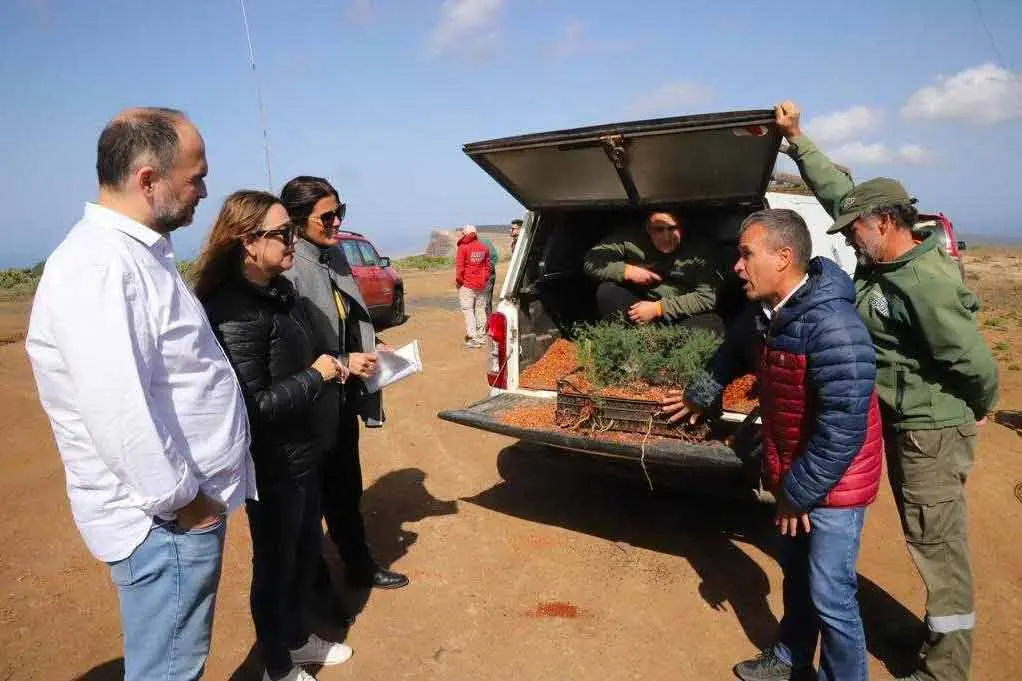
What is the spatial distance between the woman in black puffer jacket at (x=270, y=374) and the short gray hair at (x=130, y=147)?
0.70 m

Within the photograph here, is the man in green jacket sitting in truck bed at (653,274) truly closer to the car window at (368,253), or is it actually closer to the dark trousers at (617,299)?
the dark trousers at (617,299)

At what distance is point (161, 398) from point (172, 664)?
0.79 metres

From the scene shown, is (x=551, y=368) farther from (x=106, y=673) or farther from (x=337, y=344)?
(x=106, y=673)

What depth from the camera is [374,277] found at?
40.5 feet

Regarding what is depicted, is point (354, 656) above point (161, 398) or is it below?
below

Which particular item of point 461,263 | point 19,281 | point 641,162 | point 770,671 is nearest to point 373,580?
point 770,671

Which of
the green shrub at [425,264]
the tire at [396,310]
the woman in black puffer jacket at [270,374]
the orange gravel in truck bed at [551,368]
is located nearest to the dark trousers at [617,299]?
the orange gravel in truck bed at [551,368]

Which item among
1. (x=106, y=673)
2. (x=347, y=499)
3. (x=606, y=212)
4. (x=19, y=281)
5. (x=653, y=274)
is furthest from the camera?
(x=19, y=281)

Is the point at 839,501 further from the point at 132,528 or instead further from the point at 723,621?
the point at 132,528

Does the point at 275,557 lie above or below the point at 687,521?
above

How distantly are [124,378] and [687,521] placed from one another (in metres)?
3.81

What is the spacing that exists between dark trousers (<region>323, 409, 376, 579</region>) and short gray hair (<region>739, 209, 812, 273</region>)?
2.24 meters

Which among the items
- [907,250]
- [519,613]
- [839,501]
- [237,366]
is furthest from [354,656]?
[907,250]

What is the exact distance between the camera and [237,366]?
2.41m
